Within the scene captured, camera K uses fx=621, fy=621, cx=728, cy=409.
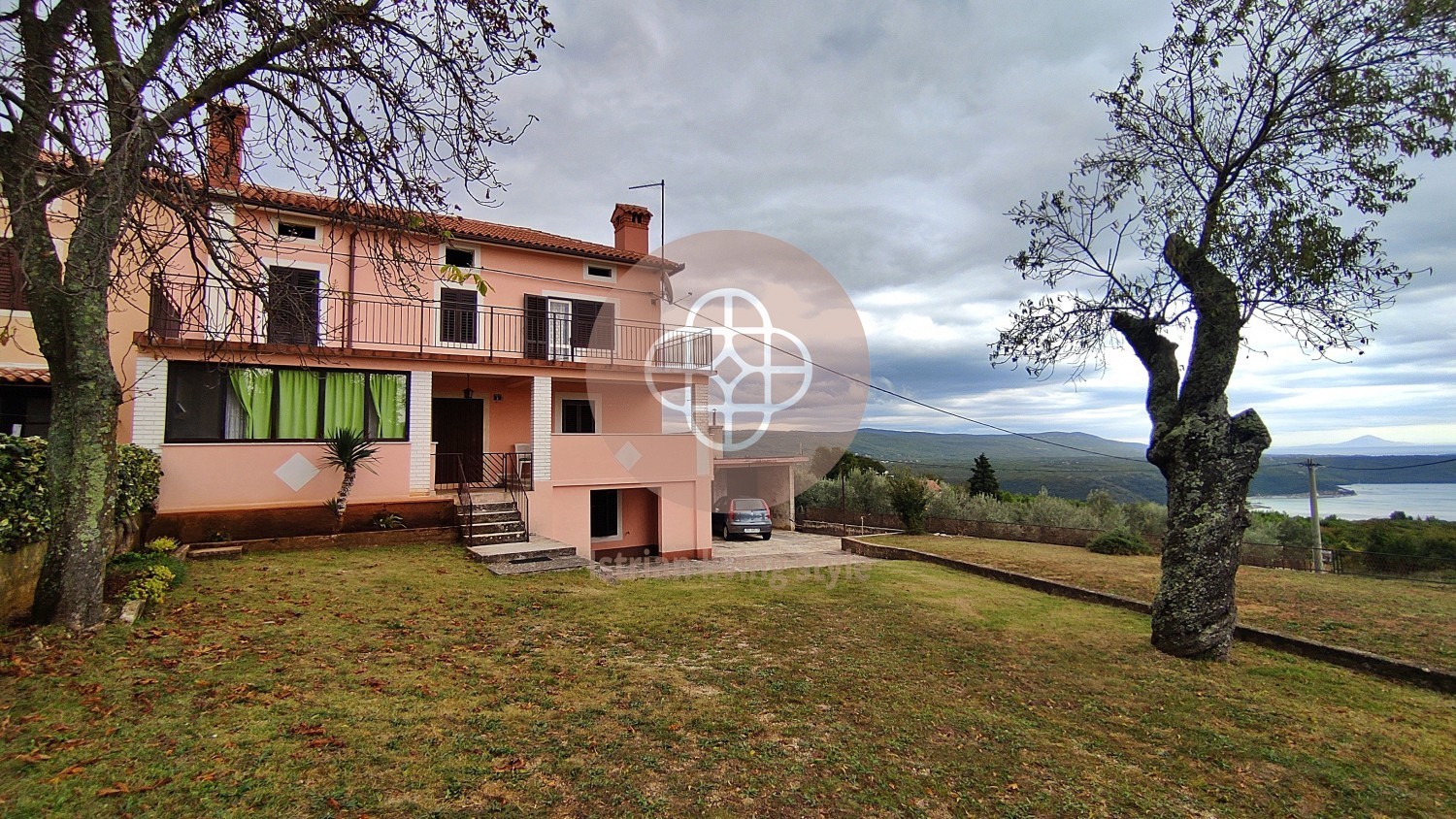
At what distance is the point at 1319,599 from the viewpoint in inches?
375

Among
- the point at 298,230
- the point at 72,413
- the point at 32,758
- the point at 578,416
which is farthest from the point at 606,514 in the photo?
the point at 32,758

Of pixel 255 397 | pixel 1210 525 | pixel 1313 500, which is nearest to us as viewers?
pixel 1210 525

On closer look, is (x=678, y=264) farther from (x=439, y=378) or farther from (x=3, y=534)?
(x=3, y=534)

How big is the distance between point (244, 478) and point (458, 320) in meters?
5.38

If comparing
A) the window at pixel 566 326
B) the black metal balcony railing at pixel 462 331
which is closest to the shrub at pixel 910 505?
the black metal balcony railing at pixel 462 331

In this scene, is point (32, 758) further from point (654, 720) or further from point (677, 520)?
point (677, 520)

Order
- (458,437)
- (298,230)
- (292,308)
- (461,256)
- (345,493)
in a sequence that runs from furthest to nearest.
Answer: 1. (461,256)
2. (458,437)
3. (298,230)
4. (345,493)
5. (292,308)

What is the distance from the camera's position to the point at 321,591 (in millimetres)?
7367

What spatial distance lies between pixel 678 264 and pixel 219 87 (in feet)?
41.7

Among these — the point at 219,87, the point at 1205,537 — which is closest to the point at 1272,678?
the point at 1205,537

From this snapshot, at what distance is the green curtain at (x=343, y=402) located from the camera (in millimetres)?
11922

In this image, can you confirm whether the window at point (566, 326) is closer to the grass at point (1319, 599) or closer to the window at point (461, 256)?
the window at point (461, 256)

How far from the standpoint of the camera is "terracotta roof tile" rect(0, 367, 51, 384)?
35.1ft

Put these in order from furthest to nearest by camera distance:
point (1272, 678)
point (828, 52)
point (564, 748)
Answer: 1. point (828, 52)
2. point (1272, 678)
3. point (564, 748)
